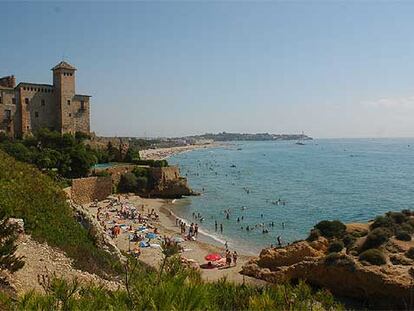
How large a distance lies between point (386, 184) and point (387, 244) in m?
51.6

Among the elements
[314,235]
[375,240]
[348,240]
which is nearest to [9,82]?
[314,235]

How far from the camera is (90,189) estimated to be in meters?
42.2

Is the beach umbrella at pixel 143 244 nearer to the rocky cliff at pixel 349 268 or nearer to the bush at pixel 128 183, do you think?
the rocky cliff at pixel 349 268

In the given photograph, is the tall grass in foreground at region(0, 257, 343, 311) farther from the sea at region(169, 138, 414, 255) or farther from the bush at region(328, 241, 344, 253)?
the sea at region(169, 138, 414, 255)

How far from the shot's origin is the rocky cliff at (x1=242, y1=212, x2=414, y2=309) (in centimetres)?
1734

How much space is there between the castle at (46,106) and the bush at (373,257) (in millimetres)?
45280

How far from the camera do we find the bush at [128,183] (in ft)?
160

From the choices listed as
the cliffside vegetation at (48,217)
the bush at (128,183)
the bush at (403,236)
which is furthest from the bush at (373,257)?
the bush at (128,183)

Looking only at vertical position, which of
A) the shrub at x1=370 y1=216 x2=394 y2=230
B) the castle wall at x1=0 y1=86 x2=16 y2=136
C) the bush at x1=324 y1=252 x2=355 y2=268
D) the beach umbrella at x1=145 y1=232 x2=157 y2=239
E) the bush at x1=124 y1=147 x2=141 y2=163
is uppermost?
the castle wall at x1=0 y1=86 x2=16 y2=136

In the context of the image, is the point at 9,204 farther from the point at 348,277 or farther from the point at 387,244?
the point at 387,244

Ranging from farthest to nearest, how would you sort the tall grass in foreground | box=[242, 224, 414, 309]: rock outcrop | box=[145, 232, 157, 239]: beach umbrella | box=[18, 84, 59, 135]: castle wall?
box=[18, 84, 59, 135]: castle wall → box=[145, 232, 157, 239]: beach umbrella → box=[242, 224, 414, 309]: rock outcrop → the tall grass in foreground

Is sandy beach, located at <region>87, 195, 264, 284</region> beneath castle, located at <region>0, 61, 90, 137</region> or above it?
beneath

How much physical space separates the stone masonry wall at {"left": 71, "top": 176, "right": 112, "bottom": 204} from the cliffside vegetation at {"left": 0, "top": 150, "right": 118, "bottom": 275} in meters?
20.9

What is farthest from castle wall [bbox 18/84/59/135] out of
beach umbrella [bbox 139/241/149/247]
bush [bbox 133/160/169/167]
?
beach umbrella [bbox 139/241/149/247]
